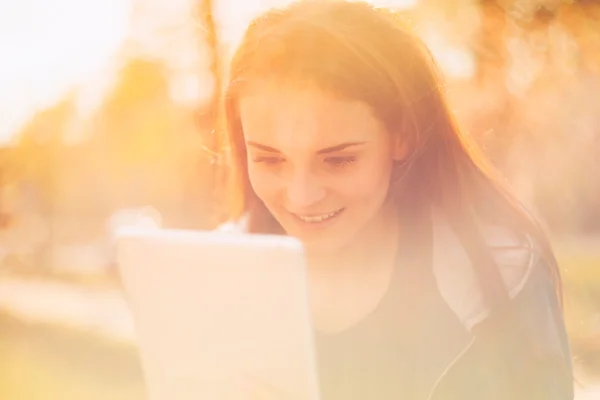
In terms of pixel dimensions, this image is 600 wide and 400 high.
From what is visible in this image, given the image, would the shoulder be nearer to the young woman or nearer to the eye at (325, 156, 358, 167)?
the young woman

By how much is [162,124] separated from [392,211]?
445mm

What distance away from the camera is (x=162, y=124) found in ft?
3.56

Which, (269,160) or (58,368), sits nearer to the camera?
(269,160)

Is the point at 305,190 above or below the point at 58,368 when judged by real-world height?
above

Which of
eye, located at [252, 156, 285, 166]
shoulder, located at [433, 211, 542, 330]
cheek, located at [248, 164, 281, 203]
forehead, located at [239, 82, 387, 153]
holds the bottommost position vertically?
shoulder, located at [433, 211, 542, 330]

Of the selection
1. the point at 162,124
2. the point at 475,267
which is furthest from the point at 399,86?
the point at 162,124

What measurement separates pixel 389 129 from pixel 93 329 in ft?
2.79

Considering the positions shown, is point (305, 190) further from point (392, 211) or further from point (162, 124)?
point (162, 124)

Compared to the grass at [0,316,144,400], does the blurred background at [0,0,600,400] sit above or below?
above

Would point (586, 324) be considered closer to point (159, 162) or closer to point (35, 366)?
point (159, 162)

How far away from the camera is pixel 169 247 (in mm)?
669

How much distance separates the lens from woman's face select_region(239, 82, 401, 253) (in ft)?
2.58

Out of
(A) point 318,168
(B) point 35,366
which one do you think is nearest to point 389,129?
(A) point 318,168

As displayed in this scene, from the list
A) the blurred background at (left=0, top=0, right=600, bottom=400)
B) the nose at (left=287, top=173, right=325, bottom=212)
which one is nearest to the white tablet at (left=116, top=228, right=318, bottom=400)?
the nose at (left=287, top=173, right=325, bottom=212)
